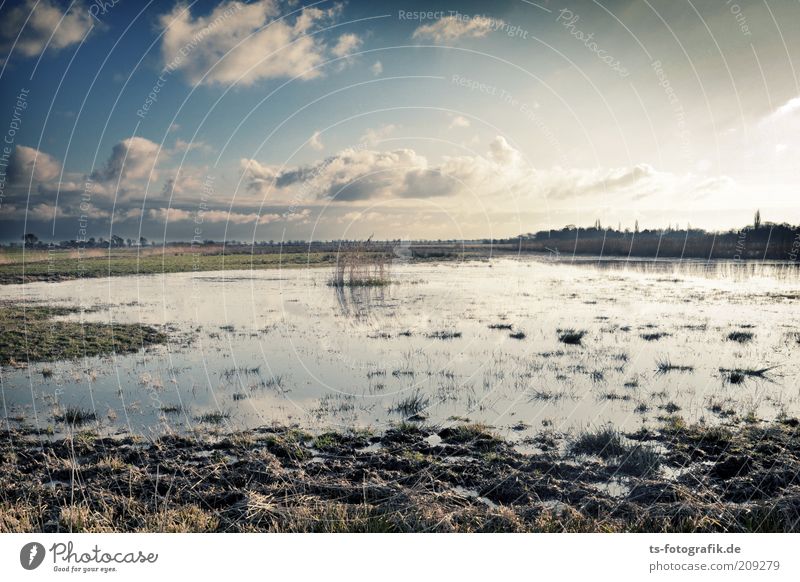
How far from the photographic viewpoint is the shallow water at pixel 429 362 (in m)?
12.8

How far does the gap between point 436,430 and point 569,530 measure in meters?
4.81

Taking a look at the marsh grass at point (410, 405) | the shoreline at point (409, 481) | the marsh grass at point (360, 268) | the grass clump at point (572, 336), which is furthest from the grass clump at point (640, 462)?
the marsh grass at point (360, 268)

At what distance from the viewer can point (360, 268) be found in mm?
47125

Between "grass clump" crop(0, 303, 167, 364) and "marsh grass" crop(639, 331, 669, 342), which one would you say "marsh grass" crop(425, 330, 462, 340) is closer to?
"marsh grass" crop(639, 331, 669, 342)

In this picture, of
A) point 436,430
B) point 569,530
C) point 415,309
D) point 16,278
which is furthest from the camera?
point 16,278

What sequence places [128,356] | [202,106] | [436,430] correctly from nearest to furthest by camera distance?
1. [436,430]
2. [202,106]
3. [128,356]

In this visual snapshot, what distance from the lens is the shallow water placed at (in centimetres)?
1276

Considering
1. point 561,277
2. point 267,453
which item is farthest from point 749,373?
point 561,277

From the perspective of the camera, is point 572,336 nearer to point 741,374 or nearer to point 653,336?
point 653,336

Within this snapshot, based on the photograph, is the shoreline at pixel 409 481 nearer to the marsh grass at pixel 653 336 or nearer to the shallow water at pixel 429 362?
the shallow water at pixel 429 362

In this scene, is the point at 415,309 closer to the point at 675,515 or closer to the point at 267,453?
the point at 267,453
